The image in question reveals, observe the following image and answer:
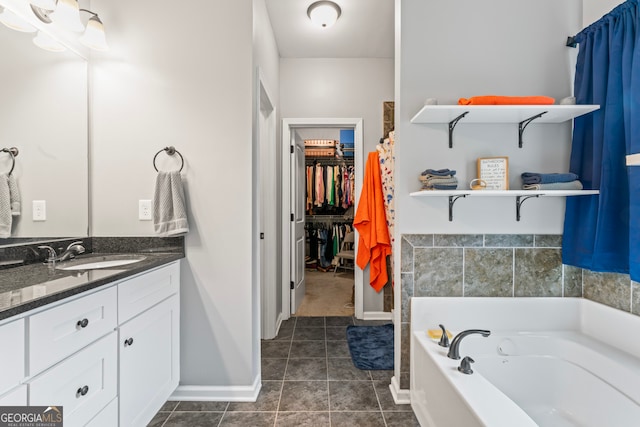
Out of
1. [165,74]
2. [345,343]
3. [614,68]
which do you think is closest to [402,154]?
[614,68]

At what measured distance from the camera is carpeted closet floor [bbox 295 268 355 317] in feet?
11.5

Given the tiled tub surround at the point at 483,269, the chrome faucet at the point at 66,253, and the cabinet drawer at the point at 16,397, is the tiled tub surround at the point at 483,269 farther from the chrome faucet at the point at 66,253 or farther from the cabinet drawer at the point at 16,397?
the chrome faucet at the point at 66,253

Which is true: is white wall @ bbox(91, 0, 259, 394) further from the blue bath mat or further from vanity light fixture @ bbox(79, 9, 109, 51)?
the blue bath mat

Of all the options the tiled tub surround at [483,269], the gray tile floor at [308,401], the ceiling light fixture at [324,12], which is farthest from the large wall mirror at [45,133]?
the tiled tub surround at [483,269]

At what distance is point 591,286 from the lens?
176cm

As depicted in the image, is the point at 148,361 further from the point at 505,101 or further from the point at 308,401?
the point at 505,101

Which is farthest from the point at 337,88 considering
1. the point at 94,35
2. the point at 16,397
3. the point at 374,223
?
the point at 16,397

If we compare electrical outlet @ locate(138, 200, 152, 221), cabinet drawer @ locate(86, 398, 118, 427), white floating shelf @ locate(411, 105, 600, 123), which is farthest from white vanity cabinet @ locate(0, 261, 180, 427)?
white floating shelf @ locate(411, 105, 600, 123)

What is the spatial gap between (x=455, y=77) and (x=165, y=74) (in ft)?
5.88

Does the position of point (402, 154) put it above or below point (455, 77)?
below

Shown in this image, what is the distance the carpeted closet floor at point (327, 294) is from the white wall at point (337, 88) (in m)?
2.08

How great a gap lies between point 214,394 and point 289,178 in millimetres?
2000

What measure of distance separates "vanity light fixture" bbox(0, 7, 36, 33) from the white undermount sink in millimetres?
1171

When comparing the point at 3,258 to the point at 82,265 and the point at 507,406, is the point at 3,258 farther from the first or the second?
the point at 507,406
